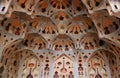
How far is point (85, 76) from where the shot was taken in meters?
9.19

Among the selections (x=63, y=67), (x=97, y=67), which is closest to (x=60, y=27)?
(x=63, y=67)

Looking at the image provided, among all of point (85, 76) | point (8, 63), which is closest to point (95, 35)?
point (85, 76)

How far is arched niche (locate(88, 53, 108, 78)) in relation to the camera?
9375 mm

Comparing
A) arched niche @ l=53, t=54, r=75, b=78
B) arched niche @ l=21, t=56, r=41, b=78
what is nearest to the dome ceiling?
arched niche @ l=53, t=54, r=75, b=78

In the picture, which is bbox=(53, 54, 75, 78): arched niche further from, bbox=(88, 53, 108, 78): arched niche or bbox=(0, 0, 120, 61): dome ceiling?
bbox=(88, 53, 108, 78): arched niche

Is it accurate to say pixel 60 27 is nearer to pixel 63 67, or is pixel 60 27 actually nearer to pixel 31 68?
pixel 63 67

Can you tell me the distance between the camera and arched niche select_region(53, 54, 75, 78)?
936 centimetres

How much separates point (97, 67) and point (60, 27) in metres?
2.32

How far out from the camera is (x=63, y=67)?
9.54 m

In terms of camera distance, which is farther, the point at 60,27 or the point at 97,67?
the point at 60,27

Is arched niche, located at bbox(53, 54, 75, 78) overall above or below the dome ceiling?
below

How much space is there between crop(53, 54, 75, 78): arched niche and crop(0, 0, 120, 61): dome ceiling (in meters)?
0.30

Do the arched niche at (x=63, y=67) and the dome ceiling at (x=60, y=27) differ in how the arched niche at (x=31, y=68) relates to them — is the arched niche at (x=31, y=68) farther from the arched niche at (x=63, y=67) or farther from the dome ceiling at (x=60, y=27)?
the arched niche at (x=63, y=67)

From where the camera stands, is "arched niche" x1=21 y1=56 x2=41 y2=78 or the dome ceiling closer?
the dome ceiling
